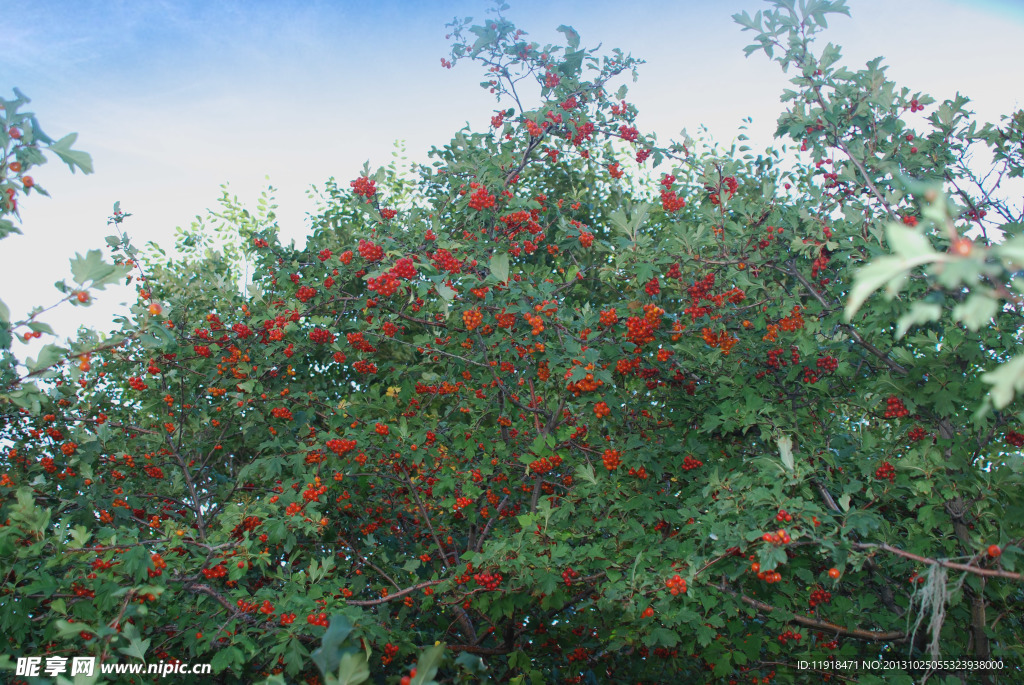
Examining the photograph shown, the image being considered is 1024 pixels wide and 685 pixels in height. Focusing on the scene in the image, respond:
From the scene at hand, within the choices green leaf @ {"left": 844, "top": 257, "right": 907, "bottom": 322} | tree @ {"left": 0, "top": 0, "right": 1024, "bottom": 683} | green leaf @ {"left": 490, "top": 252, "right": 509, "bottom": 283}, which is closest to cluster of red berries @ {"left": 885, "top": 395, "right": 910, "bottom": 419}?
tree @ {"left": 0, "top": 0, "right": 1024, "bottom": 683}

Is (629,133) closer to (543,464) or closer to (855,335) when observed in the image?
(855,335)

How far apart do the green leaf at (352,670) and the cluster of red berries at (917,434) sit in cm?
392

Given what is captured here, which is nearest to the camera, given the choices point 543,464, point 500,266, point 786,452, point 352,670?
point 352,670

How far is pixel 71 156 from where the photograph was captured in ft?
11.5

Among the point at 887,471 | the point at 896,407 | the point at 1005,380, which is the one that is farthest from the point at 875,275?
the point at 887,471

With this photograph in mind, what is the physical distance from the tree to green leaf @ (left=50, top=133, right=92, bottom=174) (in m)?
1.03

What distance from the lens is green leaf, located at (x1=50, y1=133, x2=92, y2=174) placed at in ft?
11.5

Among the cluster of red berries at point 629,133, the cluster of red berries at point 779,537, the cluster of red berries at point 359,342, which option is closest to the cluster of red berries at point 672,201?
the cluster of red berries at point 629,133

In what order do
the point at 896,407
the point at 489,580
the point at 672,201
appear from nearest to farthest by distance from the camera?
1. the point at 896,407
2. the point at 489,580
3. the point at 672,201

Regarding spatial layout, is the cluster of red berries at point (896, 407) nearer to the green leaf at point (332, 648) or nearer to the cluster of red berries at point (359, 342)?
the green leaf at point (332, 648)

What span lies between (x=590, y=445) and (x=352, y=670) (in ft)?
13.5

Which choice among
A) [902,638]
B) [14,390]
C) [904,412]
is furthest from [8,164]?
[902,638]

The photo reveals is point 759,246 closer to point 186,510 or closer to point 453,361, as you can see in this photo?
point 453,361

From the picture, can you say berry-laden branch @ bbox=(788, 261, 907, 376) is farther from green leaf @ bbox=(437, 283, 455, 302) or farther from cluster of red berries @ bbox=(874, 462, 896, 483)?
green leaf @ bbox=(437, 283, 455, 302)
